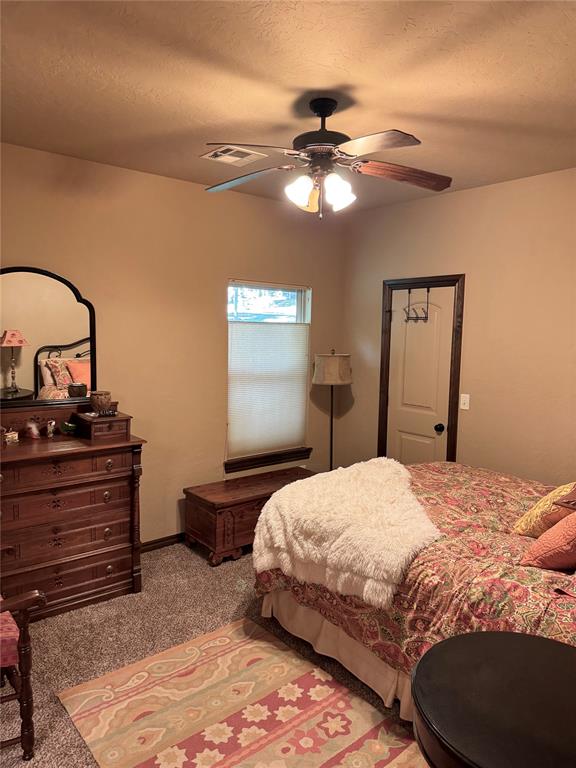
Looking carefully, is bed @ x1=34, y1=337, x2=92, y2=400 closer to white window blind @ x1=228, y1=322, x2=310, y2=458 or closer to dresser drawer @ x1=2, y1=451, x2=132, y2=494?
dresser drawer @ x1=2, y1=451, x2=132, y2=494

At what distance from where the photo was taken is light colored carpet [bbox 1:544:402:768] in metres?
2.13

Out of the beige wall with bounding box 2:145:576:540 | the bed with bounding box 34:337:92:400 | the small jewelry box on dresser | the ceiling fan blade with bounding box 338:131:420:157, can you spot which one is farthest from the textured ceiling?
the small jewelry box on dresser

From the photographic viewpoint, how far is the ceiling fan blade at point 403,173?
228cm

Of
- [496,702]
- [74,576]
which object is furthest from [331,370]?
[496,702]

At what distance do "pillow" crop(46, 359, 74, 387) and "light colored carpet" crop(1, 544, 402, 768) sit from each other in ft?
4.64

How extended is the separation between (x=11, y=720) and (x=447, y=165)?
3768 millimetres

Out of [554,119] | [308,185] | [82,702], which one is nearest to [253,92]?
[308,185]

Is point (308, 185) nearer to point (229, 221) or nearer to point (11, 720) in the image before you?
point (229, 221)

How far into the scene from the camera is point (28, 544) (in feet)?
9.41

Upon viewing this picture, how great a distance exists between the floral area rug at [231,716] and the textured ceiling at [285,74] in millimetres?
2728

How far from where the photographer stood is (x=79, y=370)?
3.45 meters

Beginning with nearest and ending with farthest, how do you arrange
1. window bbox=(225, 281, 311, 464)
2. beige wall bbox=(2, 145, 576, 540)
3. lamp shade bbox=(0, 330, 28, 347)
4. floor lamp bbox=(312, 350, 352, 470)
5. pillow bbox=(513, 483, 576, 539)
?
pillow bbox=(513, 483, 576, 539) < lamp shade bbox=(0, 330, 28, 347) < beige wall bbox=(2, 145, 576, 540) < window bbox=(225, 281, 311, 464) < floor lamp bbox=(312, 350, 352, 470)

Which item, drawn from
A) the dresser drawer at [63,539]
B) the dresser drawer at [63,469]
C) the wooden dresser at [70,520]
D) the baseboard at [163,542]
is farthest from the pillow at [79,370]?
the baseboard at [163,542]

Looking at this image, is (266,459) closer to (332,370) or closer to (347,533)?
(332,370)
